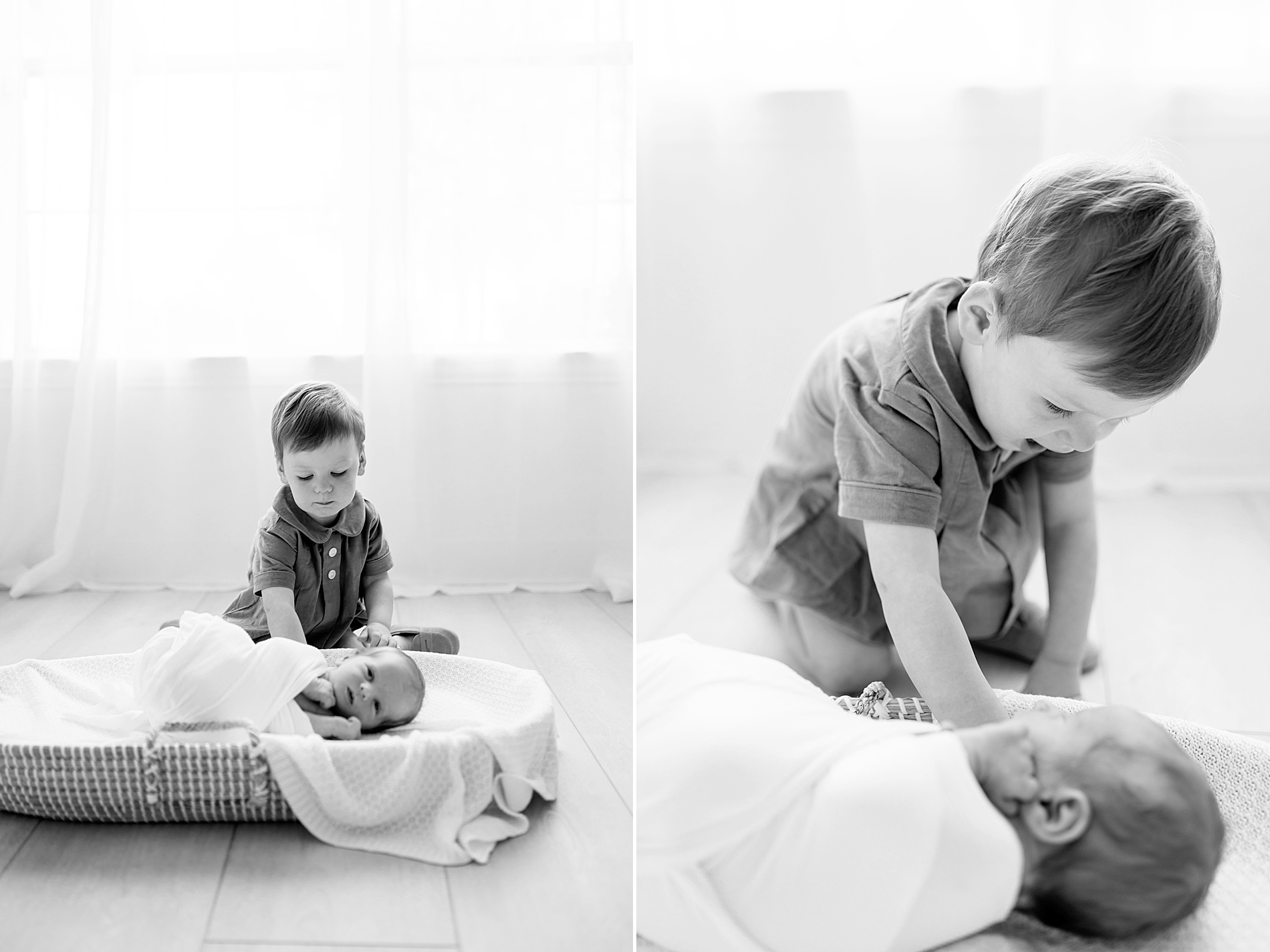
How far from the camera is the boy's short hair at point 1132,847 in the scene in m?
0.60

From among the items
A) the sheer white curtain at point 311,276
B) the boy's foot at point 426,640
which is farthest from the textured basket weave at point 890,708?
the sheer white curtain at point 311,276

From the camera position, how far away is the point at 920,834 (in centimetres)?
60

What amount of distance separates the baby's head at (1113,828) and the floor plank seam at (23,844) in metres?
0.71

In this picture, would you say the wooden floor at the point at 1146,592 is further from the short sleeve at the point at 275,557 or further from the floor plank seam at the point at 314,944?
the floor plank seam at the point at 314,944

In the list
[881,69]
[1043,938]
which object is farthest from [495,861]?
[881,69]

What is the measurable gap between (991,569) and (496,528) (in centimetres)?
97

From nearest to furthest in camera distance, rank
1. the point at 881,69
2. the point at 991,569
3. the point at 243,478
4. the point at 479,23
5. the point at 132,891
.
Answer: the point at 132,891 → the point at 991,569 → the point at 881,69 → the point at 479,23 → the point at 243,478

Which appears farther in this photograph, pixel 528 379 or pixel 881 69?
pixel 528 379

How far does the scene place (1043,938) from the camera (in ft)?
2.14

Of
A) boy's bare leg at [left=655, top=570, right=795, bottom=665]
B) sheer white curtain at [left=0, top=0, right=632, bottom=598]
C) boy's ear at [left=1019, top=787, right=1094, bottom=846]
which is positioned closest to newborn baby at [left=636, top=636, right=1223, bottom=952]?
boy's ear at [left=1019, top=787, right=1094, bottom=846]

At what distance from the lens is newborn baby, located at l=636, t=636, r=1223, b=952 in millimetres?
604

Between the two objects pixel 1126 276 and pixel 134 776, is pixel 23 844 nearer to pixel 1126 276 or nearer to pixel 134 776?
pixel 134 776

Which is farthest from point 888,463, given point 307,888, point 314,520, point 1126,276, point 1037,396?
point 314,520

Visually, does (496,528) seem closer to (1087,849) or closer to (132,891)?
(132,891)
